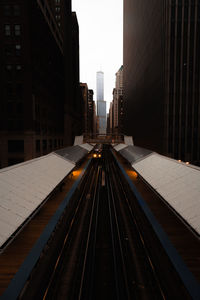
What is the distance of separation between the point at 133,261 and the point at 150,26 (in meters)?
56.4

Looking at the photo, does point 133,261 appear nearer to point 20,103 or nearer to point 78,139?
point 20,103

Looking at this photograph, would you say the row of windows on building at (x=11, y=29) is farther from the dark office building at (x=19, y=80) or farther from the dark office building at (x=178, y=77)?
the dark office building at (x=178, y=77)

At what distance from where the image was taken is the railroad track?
25.5 feet

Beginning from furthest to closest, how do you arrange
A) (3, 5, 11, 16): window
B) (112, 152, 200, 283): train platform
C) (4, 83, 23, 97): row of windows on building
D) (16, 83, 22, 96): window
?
(16, 83, 22, 96): window → (4, 83, 23, 97): row of windows on building → (3, 5, 11, 16): window → (112, 152, 200, 283): train platform

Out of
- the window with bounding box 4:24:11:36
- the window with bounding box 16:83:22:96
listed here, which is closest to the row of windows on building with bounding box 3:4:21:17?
the window with bounding box 4:24:11:36

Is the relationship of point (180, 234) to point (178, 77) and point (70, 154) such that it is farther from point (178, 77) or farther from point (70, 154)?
point (178, 77)

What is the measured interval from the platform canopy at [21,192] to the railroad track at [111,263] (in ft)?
10.9

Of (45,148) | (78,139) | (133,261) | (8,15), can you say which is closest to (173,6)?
(8,15)

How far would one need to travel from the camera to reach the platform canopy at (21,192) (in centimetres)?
712

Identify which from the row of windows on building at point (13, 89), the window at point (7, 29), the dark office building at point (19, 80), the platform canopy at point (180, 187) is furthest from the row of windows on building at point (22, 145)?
the platform canopy at point (180, 187)

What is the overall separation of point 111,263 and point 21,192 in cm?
659

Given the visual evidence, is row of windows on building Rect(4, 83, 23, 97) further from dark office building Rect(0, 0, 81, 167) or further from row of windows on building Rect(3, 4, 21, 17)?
row of windows on building Rect(3, 4, 21, 17)

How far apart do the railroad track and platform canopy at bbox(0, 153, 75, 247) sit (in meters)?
3.32

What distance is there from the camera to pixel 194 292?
643 cm
